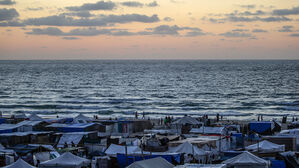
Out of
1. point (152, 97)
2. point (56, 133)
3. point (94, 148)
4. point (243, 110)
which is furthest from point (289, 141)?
point (152, 97)

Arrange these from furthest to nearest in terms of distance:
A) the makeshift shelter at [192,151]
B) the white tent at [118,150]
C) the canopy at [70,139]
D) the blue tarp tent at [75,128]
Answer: the blue tarp tent at [75,128], the canopy at [70,139], the white tent at [118,150], the makeshift shelter at [192,151]

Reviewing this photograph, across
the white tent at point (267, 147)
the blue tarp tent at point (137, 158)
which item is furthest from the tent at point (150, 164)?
the white tent at point (267, 147)

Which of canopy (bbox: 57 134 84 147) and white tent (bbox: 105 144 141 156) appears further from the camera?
canopy (bbox: 57 134 84 147)

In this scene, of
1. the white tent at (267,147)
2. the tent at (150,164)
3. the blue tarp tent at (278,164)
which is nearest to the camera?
the tent at (150,164)

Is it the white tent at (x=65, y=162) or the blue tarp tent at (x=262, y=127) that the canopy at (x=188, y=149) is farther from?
the blue tarp tent at (x=262, y=127)

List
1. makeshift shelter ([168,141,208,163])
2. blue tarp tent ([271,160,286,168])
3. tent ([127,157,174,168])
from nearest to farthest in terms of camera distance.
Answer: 1. tent ([127,157,174,168])
2. blue tarp tent ([271,160,286,168])
3. makeshift shelter ([168,141,208,163])

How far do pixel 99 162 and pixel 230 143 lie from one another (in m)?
9.69

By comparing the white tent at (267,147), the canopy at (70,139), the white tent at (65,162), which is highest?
the white tent at (65,162)

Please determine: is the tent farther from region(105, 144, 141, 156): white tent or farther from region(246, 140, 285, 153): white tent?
region(246, 140, 285, 153): white tent

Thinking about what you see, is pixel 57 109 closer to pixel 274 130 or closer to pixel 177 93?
pixel 177 93

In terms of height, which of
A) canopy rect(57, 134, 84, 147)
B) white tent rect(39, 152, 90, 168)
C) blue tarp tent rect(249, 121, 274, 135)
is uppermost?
white tent rect(39, 152, 90, 168)

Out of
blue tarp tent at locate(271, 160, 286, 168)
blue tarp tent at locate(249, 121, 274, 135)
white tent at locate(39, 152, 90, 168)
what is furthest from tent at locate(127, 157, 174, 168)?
blue tarp tent at locate(249, 121, 274, 135)

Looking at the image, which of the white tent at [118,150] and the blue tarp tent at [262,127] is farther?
the blue tarp tent at [262,127]

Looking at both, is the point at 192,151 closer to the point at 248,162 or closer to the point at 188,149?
the point at 188,149
